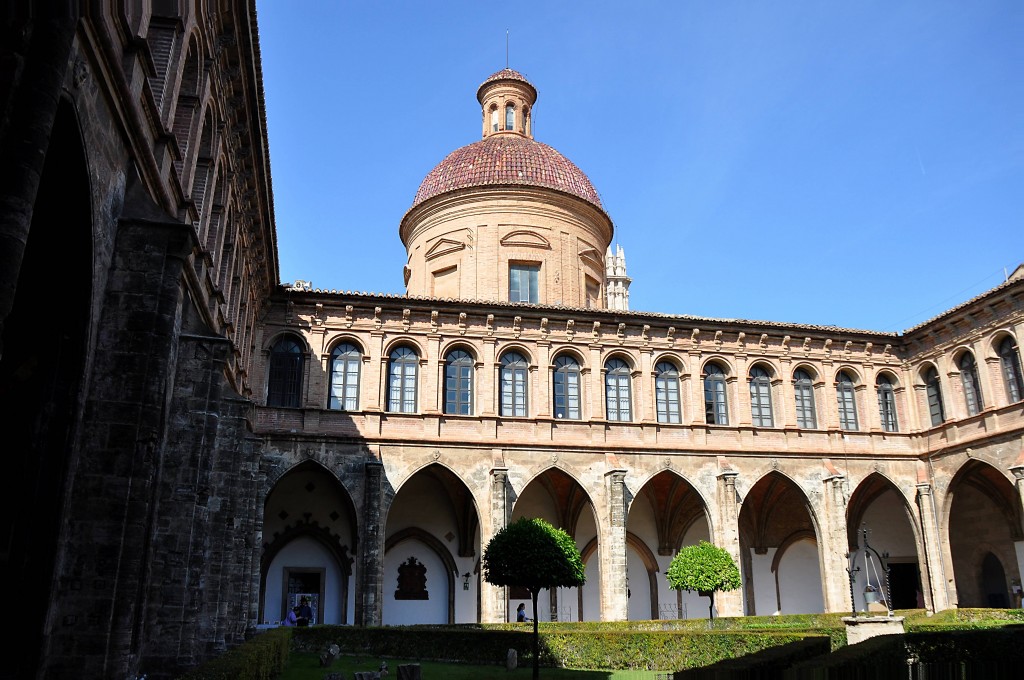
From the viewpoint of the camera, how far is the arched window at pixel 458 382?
27.1m

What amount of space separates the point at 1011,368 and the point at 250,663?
81.3ft

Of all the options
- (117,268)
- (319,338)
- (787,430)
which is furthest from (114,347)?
(787,430)

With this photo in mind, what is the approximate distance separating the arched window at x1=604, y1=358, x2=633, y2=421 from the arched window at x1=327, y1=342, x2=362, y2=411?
8.12 metres

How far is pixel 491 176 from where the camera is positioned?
3316 centimetres

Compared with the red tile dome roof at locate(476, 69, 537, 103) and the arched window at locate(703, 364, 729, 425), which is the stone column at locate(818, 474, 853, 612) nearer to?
the arched window at locate(703, 364, 729, 425)

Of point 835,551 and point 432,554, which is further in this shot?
point 432,554

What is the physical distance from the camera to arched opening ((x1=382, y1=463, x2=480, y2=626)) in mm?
27891

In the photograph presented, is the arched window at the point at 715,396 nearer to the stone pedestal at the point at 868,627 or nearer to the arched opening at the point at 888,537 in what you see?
the arched opening at the point at 888,537

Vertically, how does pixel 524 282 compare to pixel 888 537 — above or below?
→ above

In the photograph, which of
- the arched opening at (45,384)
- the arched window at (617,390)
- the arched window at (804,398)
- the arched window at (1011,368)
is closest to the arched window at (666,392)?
the arched window at (617,390)

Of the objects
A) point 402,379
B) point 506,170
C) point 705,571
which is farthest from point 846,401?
point 402,379

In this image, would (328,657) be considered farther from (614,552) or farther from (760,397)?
(760,397)

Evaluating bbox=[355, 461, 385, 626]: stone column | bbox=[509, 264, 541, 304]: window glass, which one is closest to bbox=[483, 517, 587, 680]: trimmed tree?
bbox=[355, 461, 385, 626]: stone column

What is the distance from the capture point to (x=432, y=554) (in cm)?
2848
